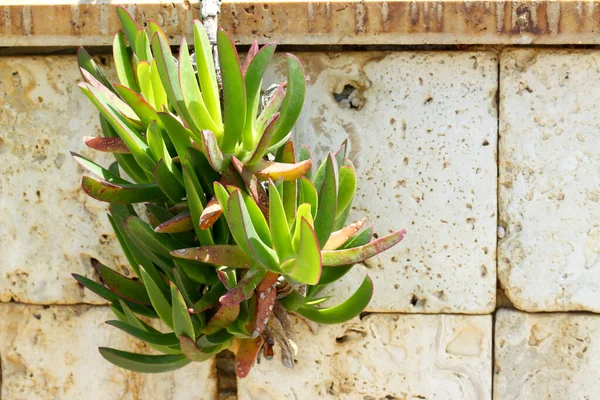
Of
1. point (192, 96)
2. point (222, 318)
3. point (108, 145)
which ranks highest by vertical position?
point (192, 96)

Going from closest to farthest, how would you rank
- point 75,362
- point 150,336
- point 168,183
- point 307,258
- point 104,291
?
point 307,258
point 168,183
point 150,336
point 104,291
point 75,362

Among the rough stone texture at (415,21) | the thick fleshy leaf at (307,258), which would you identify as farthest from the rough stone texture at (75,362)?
the rough stone texture at (415,21)

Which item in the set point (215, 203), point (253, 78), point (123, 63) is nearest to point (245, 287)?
point (215, 203)

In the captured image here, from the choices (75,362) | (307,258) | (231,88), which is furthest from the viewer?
(75,362)

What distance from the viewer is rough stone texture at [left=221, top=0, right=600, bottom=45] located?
191cm

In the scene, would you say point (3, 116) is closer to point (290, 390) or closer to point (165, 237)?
point (165, 237)

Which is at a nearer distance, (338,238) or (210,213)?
(210,213)

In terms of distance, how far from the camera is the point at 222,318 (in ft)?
5.65

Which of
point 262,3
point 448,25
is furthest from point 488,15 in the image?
point 262,3

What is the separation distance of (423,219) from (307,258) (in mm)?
655

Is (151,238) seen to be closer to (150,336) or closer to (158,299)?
(158,299)

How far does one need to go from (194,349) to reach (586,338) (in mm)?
1033

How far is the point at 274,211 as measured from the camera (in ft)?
4.92

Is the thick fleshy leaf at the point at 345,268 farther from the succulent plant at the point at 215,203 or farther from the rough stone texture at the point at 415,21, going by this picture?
the rough stone texture at the point at 415,21
